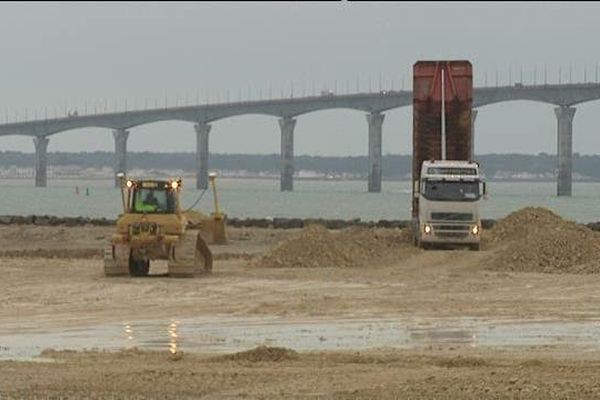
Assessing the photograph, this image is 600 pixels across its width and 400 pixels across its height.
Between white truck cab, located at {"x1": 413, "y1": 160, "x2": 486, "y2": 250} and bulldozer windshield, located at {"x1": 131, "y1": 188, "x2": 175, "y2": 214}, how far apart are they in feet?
33.3

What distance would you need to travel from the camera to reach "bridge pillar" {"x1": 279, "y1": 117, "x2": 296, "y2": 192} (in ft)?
403

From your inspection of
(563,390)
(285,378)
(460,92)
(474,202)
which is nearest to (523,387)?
(563,390)

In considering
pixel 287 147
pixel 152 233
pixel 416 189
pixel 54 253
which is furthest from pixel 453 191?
pixel 287 147

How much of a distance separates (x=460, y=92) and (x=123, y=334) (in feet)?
75.4

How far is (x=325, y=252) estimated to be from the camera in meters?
35.6

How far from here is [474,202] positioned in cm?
3812

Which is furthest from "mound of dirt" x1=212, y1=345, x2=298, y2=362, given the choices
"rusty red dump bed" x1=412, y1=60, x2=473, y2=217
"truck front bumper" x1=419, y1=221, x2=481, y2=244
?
"rusty red dump bed" x1=412, y1=60, x2=473, y2=217

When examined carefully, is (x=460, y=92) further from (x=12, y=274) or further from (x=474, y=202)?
(x=12, y=274)

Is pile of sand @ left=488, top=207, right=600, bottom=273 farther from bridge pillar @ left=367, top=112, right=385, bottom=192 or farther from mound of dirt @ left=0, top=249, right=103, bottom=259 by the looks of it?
bridge pillar @ left=367, top=112, right=385, bottom=192

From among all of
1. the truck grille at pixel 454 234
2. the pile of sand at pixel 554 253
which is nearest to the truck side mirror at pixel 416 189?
the truck grille at pixel 454 234

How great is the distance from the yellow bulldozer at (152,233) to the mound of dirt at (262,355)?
1255 cm

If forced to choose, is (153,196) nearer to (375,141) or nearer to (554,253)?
(554,253)

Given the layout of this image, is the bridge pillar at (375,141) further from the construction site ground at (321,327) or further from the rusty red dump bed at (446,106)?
the construction site ground at (321,327)

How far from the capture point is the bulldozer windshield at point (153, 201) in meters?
30.0
